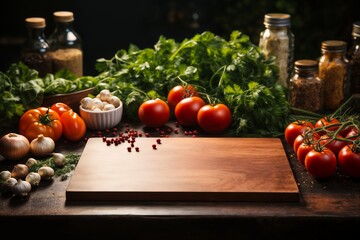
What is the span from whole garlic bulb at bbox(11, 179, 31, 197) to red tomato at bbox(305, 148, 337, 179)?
0.85 m

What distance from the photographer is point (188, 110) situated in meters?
2.32

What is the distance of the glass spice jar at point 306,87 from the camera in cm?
234

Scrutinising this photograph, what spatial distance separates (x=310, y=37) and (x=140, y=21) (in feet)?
4.07

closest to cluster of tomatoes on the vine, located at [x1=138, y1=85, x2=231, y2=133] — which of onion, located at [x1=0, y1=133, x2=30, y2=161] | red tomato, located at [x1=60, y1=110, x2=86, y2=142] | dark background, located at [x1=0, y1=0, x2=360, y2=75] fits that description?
red tomato, located at [x1=60, y1=110, x2=86, y2=142]

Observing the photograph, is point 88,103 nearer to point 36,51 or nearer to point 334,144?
point 36,51

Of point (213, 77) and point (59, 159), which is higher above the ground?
point (213, 77)

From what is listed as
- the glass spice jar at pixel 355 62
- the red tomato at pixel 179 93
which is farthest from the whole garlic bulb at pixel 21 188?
the glass spice jar at pixel 355 62

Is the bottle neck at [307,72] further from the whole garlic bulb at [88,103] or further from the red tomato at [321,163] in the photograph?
the whole garlic bulb at [88,103]

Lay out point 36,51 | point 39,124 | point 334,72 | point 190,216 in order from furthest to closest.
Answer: point 36,51 < point 334,72 < point 39,124 < point 190,216

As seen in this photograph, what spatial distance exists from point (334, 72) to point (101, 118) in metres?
0.93

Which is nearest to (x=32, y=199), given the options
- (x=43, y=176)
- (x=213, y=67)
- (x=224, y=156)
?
(x=43, y=176)

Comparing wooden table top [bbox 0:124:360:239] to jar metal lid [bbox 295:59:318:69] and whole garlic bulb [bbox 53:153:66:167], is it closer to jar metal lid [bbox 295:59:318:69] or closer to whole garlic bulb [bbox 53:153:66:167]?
whole garlic bulb [bbox 53:153:66:167]

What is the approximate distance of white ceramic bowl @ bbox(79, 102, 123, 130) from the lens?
230 cm

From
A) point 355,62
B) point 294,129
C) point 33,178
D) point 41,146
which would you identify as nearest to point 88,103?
point 41,146
